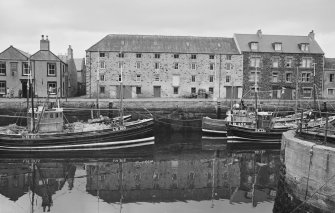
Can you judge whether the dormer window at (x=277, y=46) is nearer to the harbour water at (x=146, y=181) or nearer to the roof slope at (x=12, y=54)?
the harbour water at (x=146, y=181)

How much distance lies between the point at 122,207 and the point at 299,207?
6.99 m

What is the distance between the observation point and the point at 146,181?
724 inches

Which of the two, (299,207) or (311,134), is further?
(311,134)

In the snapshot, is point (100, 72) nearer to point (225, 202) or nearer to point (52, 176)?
point (52, 176)

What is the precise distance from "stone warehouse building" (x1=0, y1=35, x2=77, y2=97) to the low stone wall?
3406 centimetres

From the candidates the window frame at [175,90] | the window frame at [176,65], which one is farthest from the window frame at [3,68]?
the window frame at [175,90]

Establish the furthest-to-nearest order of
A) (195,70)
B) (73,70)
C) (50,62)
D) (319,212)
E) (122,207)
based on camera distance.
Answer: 1. (73,70)
2. (195,70)
3. (50,62)
4. (122,207)
5. (319,212)

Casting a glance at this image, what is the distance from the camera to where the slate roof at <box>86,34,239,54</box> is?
45.5 metres

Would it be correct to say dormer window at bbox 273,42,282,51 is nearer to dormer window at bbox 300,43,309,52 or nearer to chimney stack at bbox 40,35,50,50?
dormer window at bbox 300,43,309,52

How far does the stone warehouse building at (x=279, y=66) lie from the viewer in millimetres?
47219

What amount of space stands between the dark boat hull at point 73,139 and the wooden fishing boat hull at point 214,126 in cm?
722

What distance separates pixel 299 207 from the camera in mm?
11664

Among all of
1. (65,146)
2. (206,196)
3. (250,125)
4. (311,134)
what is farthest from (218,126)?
(311,134)

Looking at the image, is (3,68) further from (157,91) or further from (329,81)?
(329,81)
